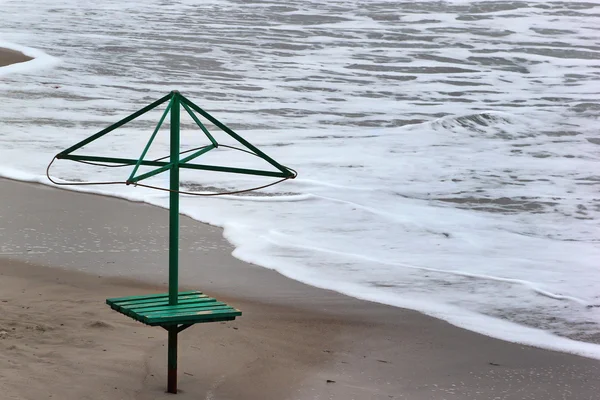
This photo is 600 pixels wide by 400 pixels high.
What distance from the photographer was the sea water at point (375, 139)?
21.6 ft

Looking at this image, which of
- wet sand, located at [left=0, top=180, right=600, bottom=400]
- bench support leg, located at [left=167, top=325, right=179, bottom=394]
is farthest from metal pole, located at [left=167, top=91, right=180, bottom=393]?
wet sand, located at [left=0, top=180, right=600, bottom=400]

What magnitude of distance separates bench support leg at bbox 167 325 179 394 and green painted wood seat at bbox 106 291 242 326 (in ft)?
0.27

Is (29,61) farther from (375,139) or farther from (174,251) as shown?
(174,251)

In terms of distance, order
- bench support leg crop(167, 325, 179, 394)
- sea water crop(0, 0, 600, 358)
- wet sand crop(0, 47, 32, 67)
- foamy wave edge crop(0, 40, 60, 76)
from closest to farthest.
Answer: bench support leg crop(167, 325, 179, 394), sea water crop(0, 0, 600, 358), foamy wave edge crop(0, 40, 60, 76), wet sand crop(0, 47, 32, 67)

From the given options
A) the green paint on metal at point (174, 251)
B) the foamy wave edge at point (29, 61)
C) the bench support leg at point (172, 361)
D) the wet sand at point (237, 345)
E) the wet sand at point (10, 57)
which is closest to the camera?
the green paint on metal at point (174, 251)

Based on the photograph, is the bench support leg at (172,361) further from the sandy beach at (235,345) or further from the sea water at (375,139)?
the sea water at (375,139)

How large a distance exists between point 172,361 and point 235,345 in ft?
2.48

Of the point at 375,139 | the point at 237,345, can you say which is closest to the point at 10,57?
the point at 375,139

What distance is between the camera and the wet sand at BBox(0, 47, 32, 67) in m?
17.4

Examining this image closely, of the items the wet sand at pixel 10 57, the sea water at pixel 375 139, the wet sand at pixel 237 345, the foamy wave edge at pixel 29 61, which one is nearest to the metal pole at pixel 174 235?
the wet sand at pixel 237 345

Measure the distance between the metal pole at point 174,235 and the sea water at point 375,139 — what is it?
204cm

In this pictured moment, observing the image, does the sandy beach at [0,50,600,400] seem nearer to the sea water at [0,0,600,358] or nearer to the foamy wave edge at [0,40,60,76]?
the sea water at [0,0,600,358]

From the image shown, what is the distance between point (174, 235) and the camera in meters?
3.97

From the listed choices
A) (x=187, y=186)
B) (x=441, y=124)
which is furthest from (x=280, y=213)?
(x=441, y=124)
